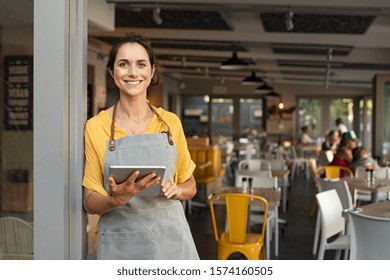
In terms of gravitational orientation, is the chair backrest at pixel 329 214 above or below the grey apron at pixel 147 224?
below

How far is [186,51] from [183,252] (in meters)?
11.2

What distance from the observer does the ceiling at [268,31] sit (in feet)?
23.8

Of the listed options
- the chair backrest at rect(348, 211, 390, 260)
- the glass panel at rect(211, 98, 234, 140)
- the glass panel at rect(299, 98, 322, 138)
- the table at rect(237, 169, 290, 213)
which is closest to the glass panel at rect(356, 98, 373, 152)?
the glass panel at rect(299, 98, 322, 138)

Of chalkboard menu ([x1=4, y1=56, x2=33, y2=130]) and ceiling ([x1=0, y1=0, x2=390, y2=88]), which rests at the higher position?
ceiling ([x1=0, y1=0, x2=390, y2=88])

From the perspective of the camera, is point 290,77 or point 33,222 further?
point 290,77

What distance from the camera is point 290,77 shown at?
1916cm

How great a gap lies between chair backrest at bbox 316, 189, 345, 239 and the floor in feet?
4.22

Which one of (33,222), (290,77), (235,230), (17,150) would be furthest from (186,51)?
(33,222)

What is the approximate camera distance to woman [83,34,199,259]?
2.10 meters

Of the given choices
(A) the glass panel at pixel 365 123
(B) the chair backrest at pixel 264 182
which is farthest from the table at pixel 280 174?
(A) the glass panel at pixel 365 123

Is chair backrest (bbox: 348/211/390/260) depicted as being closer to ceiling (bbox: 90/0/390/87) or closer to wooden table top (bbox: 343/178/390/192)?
wooden table top (bbox: 343/178/390/192)

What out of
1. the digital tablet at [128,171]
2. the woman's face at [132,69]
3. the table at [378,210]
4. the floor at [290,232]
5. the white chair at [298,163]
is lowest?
the floor at [290,232]

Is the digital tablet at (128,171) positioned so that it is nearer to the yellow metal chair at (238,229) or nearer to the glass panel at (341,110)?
the yellow metal chair at (238,229)

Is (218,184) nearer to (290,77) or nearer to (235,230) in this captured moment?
(235,230)
